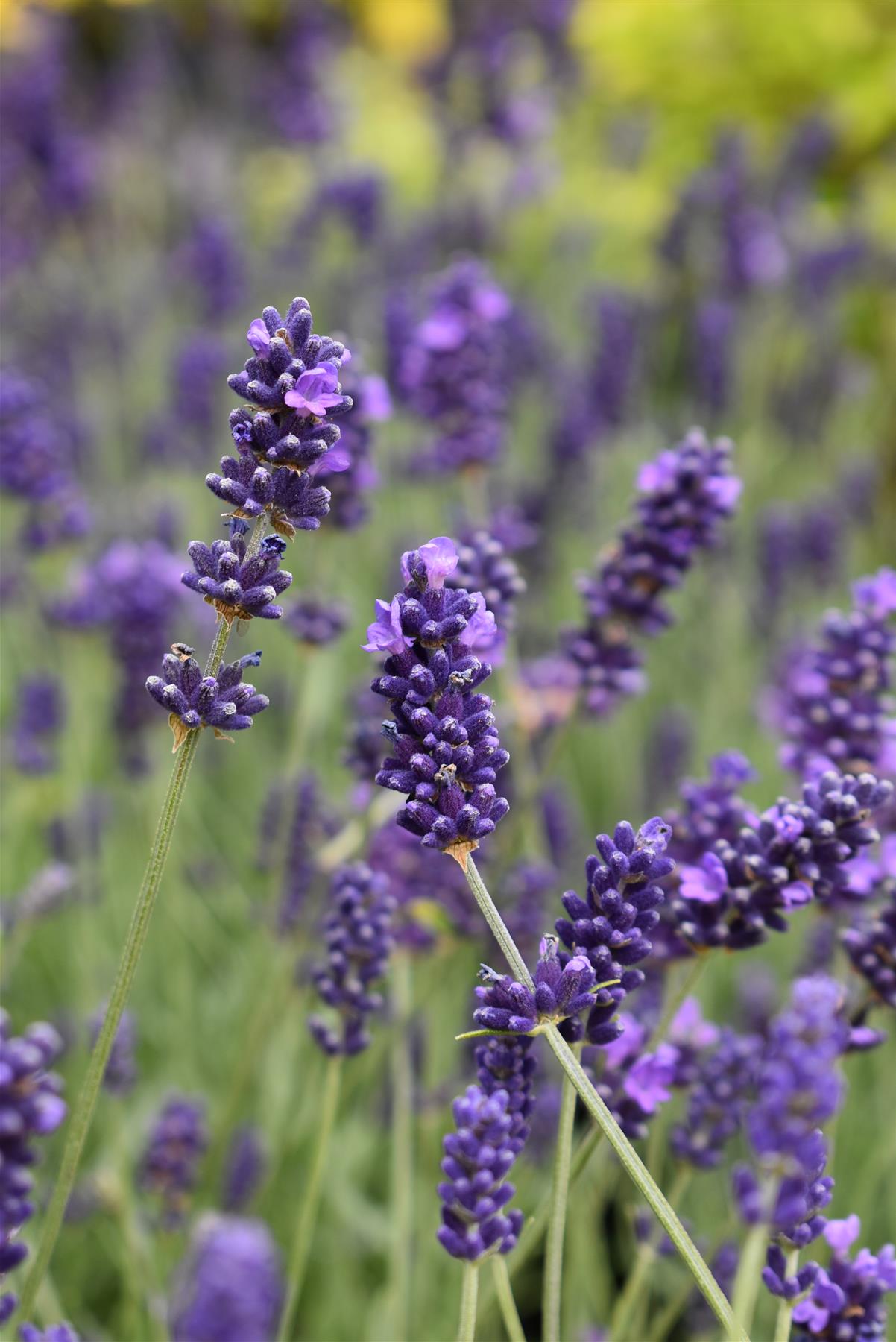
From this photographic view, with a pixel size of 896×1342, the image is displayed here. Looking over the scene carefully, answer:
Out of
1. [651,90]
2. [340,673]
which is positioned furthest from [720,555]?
[651,90]

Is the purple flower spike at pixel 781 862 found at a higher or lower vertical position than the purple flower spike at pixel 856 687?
lower

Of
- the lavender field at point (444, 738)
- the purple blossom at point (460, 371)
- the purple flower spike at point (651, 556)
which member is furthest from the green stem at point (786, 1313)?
the purple blossom at point (460, 371)

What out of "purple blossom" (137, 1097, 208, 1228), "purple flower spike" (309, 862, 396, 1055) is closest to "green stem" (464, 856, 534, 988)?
"purple flower spike" (309, 862, 396, 1055)

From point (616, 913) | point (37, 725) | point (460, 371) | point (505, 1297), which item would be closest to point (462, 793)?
point (616, 913)

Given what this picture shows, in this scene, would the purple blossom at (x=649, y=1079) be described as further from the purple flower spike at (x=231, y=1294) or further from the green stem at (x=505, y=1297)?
the purple flower spike at (x=231, y=1294)

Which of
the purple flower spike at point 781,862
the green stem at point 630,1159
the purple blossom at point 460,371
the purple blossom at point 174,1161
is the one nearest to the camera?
the green stem at point 630,1159

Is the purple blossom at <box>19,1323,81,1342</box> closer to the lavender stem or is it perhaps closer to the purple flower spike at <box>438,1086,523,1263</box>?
the lavender stem
